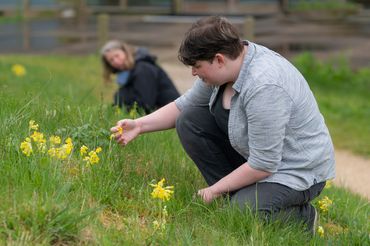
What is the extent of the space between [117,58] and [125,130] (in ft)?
10.5

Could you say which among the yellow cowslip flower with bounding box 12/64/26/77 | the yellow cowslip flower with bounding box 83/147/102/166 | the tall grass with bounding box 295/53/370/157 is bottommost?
the tall grass with bounding box 295/53/370/157

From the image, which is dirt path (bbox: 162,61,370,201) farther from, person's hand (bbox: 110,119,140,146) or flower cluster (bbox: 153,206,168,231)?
flower cluster (bbox: 153,206,168,231)

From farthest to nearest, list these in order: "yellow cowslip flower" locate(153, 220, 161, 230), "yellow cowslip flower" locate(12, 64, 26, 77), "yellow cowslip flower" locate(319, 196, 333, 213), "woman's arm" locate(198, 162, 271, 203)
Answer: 1. "yellow cowslip flower" locate(12, 64, 26, 77)
2. "yellow cowslip flower" locate(319, 196, 333, 213)
3. "woman's arm" locate(198, 162, 271, 203)
4. "yellow cowslip flower" locate(153, 220, 161, 230)

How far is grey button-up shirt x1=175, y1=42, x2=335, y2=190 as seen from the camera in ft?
11.3

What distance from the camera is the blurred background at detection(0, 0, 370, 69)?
55.8 feet

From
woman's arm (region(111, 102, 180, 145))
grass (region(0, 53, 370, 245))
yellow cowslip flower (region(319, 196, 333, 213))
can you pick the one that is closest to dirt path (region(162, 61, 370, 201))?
yellow cowslip flower (region(319, 196, 333, 213))

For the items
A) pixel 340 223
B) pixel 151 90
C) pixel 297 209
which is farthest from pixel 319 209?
pixel 151 90

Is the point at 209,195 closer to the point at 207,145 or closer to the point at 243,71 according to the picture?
the point at 207,145

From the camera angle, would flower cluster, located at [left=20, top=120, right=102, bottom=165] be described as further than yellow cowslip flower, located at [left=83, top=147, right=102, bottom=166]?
No

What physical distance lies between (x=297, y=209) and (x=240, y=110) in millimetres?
628

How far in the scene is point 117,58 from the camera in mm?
7090

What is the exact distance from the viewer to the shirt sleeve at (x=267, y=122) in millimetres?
3438

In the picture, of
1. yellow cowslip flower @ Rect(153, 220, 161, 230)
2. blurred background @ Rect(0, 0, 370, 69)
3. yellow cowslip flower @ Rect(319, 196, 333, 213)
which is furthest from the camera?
blurred background @ Rect(0, 0, 370, 69)

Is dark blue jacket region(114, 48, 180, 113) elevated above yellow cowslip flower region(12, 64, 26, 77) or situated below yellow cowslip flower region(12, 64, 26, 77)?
above
